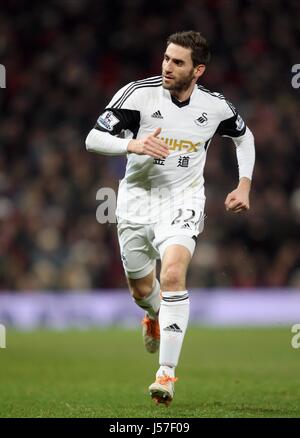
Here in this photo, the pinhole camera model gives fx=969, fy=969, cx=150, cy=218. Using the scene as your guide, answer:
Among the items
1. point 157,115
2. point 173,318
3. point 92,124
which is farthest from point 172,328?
point 92,124

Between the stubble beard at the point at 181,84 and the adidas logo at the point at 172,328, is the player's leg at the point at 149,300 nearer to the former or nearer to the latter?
the adidas logo at the point at 172,328

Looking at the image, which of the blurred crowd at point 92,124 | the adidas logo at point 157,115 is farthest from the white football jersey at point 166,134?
the blurred crowd at point 92,124

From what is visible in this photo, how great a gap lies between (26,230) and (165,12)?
6.38 metres

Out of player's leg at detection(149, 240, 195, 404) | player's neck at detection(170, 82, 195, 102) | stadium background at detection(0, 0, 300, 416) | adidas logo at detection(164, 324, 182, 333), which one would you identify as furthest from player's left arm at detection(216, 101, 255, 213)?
stadium background at detection(0, 0, 300, 416)

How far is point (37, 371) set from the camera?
9.94 metres

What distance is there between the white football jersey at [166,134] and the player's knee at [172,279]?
60 centimetres

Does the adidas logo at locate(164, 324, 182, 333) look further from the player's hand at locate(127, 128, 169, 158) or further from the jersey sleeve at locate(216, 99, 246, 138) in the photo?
the jersey sleeve at locate(216, 99, 246, 138)

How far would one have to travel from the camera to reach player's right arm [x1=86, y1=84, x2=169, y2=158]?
6559mm

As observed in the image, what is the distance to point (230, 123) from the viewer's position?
7738 mm

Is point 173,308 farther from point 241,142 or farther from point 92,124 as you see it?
point 92,124

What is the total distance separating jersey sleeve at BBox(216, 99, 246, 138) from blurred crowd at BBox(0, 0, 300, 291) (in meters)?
7.91

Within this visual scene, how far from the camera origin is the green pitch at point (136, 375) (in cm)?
688
